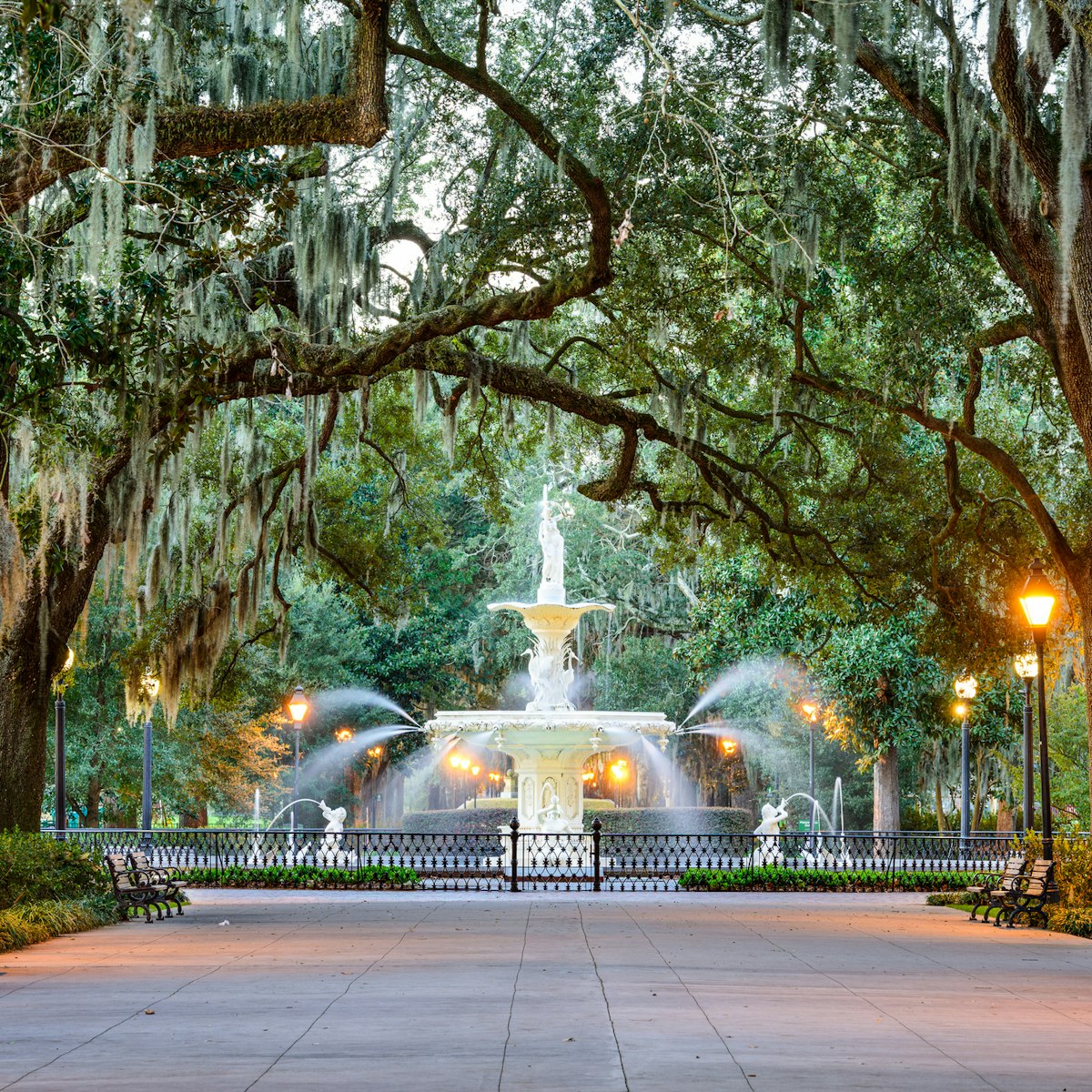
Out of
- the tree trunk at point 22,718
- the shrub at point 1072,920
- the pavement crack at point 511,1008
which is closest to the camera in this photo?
the pavement crack at point 511,1008

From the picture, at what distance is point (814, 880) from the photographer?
2325cm

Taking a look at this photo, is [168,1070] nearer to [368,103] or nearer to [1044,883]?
[368,103]

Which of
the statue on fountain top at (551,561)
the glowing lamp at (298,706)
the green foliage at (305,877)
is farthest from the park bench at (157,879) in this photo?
the statue on fountain top at (551,561)

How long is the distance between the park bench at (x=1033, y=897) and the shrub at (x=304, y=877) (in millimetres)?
9964

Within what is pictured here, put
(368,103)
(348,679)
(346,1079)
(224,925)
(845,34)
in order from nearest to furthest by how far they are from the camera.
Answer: (346,1079), (368,103), (845,34), (224,925), (348,679)

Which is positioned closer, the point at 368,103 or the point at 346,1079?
the point at 346,1079

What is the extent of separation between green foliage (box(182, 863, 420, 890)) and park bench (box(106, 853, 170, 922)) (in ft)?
19.7

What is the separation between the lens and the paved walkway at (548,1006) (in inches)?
272

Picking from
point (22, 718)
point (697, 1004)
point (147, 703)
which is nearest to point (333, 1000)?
point (697, 1004)

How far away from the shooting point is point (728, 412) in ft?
60.5

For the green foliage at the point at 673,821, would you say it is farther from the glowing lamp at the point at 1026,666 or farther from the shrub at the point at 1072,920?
the shrub at the point at 1072,920

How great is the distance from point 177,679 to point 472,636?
2362cm

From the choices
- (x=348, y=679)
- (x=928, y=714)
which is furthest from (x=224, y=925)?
(x=348, y=679)

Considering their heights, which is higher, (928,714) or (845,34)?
(845,34)
